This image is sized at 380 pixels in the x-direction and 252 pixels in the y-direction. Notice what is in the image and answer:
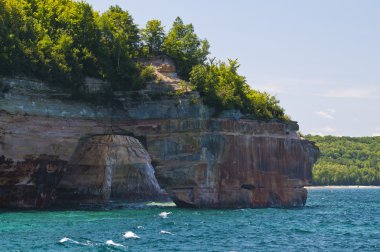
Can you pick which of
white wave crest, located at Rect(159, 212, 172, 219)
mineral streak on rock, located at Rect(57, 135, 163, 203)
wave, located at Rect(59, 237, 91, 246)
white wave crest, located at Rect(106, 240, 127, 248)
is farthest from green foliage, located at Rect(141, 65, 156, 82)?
white wave crest, located at Rect(106, 240, 127, 248)

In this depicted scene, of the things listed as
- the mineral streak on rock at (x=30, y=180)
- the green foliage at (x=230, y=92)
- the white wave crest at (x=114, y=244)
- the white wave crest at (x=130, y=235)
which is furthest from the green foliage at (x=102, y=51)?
the white wave crest at (x=114, y=244)

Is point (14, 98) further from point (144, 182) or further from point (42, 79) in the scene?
point (144, 182)

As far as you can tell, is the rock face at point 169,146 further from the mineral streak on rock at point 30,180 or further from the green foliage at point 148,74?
the green foliage at point 148,74

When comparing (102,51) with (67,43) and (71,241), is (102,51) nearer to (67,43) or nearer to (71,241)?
(67,43)

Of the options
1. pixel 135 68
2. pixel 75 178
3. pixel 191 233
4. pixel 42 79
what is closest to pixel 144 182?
pixel 75 178

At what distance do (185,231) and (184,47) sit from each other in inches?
1335

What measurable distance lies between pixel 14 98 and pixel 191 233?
76.1ft

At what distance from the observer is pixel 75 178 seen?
7431 cm

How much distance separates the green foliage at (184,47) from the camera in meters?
76.2

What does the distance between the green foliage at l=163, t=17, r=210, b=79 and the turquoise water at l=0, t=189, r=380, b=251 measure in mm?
18081

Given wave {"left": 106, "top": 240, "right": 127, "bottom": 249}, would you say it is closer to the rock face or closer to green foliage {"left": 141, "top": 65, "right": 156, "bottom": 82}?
the rock face

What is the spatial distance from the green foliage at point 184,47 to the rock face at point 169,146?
8.89 m

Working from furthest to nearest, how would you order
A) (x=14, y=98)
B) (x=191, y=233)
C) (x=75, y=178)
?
(x=75, y=178) < (x=14, y=98) < (x=191, y=233)

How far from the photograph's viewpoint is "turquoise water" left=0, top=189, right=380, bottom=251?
41844 mm
